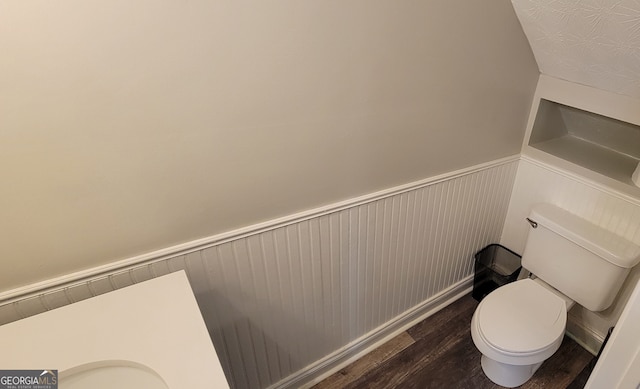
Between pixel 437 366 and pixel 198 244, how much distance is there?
4.60 ft

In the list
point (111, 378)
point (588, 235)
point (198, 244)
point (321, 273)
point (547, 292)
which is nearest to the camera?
point (111, 378)

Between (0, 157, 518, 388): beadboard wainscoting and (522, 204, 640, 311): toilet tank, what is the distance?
0.97ft

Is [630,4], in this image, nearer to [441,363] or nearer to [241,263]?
[241,263]

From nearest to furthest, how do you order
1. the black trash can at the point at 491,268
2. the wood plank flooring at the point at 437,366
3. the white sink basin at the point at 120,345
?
A: the white sink basin at the point at 120,345
the wood plank flooring at the point at 437,366
the black trash can at the point at 491,268

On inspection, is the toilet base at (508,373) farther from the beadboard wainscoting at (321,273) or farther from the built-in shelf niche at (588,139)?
the built-in shelf niche at (588,139)

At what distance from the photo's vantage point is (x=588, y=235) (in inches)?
59.6

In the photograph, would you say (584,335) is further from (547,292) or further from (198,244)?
(198,244)

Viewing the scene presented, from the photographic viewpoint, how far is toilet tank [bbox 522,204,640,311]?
4.71ft

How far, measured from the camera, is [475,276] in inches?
80.8

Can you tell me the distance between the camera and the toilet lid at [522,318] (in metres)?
1.41

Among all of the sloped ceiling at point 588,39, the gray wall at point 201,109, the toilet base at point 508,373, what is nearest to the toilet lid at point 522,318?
the toilet base at point 508,373

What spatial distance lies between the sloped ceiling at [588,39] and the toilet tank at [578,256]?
612 mm

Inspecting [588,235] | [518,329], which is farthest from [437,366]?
[588,235]

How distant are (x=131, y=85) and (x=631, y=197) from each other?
1.98 metres
